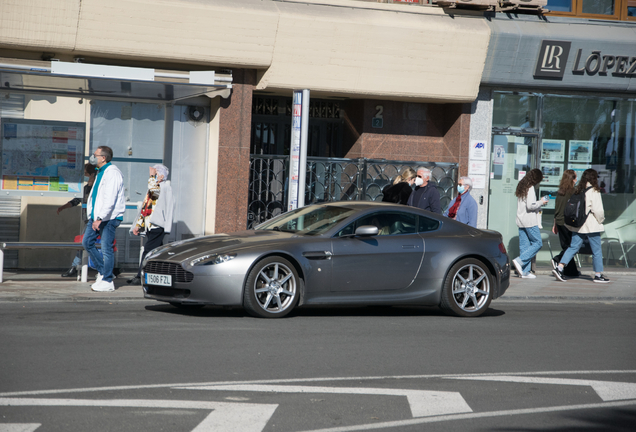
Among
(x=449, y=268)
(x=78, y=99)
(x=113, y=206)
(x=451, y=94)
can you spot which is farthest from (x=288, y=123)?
(x=449, y=268)

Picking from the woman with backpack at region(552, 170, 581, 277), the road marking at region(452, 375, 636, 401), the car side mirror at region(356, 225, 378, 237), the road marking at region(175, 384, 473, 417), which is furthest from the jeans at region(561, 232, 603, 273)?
the road marking at region(175, 384, 473, 417)

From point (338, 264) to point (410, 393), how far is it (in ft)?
11.9

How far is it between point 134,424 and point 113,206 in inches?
252

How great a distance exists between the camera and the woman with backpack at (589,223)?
14.7 m

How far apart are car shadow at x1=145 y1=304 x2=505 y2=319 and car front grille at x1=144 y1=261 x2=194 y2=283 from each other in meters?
0.49

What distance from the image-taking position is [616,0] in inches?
645

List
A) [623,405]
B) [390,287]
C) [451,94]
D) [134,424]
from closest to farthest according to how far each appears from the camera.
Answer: [134,424]
[623,405]
[390,287]
[451,94]

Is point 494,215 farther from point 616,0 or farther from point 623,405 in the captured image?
point 623,405

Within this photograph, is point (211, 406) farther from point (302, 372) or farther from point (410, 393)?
point (410, 393)

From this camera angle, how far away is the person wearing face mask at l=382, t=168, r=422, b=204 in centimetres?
1315

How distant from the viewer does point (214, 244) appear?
9172mm

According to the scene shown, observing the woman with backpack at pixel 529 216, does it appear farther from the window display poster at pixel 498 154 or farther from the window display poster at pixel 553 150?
the window display poster at pixel 553 150

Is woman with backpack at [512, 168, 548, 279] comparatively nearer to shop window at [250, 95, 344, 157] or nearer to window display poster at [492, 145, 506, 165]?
window display poster at [492, 145, 506, 165]

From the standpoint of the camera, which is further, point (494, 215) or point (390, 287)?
point (494, 215)
